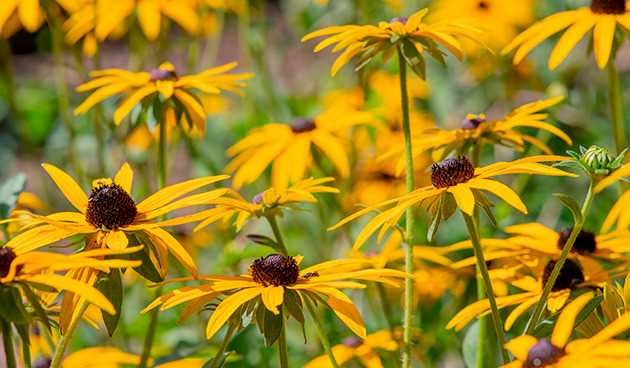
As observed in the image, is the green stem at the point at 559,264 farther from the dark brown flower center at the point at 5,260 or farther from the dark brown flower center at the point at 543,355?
the dark brown flower center at the point at 5,260

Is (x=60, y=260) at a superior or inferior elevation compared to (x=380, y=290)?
superior

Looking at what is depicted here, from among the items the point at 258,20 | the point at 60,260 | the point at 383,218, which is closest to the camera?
the point at 60,260

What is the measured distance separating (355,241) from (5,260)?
2.02ft

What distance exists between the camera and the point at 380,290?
5.62 feet

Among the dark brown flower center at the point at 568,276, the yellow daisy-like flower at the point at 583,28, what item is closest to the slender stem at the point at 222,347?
the dark brown flower center at the point at 568,276

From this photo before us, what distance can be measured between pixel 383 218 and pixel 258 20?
5.51 feet

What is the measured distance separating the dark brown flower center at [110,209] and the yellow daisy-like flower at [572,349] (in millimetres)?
496

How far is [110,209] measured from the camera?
127 cm

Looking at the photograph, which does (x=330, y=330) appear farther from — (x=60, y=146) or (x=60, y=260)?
(x=60, y=146)

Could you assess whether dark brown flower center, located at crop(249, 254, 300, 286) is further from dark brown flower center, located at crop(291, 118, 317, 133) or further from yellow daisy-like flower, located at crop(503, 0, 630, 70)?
dark brown flower center, located at crop(291, 118, 317, 133)

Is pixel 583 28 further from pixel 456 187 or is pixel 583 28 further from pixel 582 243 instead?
pixel 456 187

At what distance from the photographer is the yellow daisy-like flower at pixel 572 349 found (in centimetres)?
88

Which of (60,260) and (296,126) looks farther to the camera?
(296,126)

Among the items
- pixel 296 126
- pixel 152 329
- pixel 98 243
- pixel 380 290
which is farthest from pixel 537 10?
pixel 98 243
